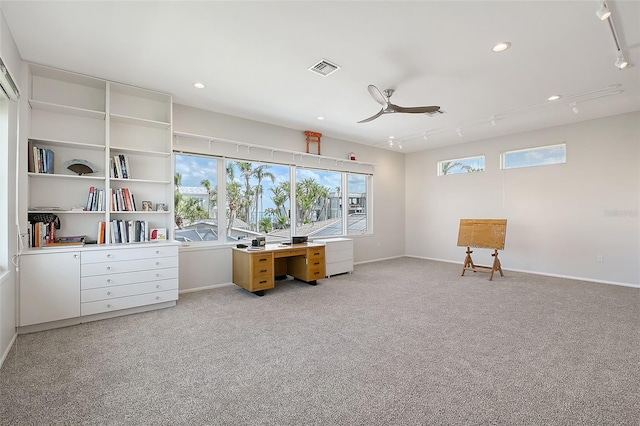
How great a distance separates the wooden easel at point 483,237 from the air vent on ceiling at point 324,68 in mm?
4203

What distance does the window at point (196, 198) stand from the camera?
4.50 metres

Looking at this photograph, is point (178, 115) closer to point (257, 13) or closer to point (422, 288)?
point (257, 13)

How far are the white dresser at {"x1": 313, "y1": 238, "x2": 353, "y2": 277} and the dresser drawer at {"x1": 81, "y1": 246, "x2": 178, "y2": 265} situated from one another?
103 inches

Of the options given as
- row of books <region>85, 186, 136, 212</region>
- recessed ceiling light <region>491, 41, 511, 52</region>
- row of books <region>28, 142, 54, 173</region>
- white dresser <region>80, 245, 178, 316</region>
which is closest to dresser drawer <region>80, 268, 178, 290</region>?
white dresser <region>80, 245, 178, 316</region>

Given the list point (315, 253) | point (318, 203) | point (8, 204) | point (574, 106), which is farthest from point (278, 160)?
point (574, 106)

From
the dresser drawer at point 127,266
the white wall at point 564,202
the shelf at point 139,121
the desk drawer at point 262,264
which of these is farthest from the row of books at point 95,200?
the white wall at point 564,202

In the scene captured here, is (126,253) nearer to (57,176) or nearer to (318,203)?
(57,176)

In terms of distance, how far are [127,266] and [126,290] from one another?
11.1 inches

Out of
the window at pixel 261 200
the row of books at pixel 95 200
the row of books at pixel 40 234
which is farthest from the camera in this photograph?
the window at pixel 261 200

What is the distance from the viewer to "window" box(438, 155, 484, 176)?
21.5ft

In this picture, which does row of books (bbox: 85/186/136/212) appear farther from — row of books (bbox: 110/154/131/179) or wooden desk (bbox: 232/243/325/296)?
wooden desk (bbox: 232/243/325/296)

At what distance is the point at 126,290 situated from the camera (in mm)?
3453

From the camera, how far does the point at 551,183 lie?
18.1 ft

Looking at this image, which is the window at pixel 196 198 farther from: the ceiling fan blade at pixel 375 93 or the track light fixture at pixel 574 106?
the track light fixture at pixel 574 106
